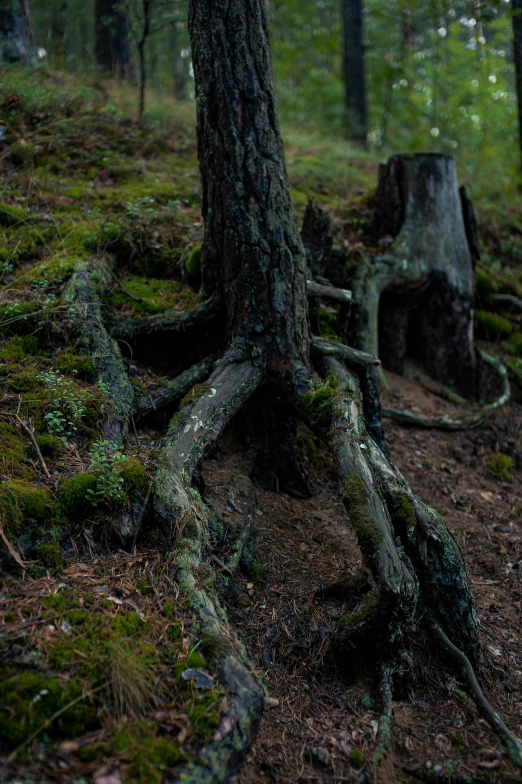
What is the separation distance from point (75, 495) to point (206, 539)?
2.54 feet

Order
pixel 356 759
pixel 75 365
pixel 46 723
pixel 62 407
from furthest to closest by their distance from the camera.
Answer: pixel 75 365, pixel 62 407, pixel 356 759, pixel 46 723

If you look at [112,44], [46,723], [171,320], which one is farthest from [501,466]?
[112,44]

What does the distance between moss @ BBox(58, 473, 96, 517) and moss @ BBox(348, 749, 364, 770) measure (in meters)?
1.82

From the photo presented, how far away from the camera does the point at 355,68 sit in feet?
46.2

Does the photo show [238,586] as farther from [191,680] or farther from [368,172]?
[368,172]

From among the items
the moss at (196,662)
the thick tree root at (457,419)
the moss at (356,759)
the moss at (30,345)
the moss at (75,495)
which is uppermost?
the moss at (30,345)

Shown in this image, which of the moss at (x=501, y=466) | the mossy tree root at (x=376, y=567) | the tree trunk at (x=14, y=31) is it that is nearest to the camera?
the mossy tree root at (x=376, y=567)

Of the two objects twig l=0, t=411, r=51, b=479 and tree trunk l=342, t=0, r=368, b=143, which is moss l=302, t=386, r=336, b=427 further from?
tree trunk l=342, t=0, r=368, b=143

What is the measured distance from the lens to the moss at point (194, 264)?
5.10m

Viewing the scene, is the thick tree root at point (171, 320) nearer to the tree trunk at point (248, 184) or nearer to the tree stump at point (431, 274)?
the tree trunk at point (248, 184)

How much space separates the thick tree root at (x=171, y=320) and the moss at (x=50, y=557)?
6.96 feet

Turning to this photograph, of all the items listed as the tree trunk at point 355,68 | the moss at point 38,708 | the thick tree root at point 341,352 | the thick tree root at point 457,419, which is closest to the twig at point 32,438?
the moss at point 38,708

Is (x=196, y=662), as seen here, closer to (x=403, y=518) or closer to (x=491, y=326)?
Result: (x=403, y=518)

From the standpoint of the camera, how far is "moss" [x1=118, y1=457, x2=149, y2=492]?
3.13 metres
